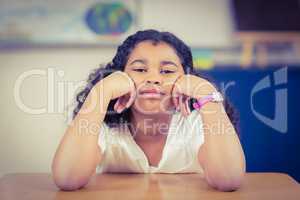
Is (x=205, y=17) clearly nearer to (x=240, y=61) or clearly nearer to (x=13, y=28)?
(x=240, y=61)

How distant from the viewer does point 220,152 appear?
90cm

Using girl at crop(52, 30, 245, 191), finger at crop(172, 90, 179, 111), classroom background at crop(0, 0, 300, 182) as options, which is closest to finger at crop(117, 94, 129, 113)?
girl at crop(52, 30, 245, 191)

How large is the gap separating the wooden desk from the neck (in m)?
0.21

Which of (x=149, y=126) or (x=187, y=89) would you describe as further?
(x=149, y=126)

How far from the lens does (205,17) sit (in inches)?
62.6

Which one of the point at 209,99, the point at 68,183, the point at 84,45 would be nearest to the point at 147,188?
the point at 68,183

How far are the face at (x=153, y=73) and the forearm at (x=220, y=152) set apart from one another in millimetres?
141

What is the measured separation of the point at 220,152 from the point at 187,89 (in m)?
0.19

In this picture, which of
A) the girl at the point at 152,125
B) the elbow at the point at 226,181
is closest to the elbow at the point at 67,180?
the girl at the point at 152,125

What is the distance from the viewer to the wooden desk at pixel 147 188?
31.3 inches

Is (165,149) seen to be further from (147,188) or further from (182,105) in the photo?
(147,188)

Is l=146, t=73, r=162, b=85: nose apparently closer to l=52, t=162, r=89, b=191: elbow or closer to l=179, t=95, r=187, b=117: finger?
l=179, t=95, r=187, b=117: finger

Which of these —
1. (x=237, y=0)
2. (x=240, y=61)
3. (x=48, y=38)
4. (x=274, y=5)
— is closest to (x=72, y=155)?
(x=48, y=38)

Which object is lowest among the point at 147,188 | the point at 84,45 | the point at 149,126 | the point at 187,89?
the point at 147,188
